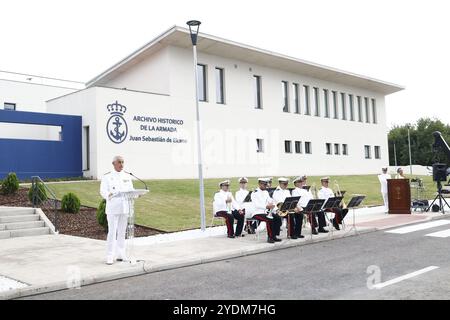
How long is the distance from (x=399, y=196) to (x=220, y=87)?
15.8 m

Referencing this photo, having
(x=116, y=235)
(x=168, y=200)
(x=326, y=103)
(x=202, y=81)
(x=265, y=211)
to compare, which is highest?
(x=326, y=103)

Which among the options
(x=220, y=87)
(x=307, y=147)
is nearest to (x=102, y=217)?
(x=220, y=87)

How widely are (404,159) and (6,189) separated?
7416cm

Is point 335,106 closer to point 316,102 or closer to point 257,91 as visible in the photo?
point 316,102

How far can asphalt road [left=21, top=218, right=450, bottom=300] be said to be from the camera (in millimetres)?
6316

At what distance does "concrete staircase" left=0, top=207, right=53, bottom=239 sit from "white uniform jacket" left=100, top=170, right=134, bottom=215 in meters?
5.54

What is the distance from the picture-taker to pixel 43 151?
77.9 ft

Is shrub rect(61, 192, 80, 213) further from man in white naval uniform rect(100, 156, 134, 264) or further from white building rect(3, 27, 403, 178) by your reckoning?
white building rect(3, 27, 403, 178)

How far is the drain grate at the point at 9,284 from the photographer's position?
6.88 m

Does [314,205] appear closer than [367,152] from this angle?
Yes

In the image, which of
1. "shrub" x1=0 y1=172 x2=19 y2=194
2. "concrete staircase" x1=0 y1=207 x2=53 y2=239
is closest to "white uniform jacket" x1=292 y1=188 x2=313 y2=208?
"concrete staircase" x1=0 y1=207 x2=53 y2=239

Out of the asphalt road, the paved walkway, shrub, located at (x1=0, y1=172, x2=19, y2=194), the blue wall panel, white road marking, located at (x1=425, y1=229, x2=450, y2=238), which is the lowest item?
the asphalt road
